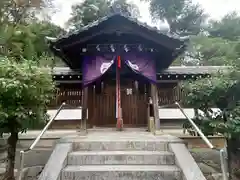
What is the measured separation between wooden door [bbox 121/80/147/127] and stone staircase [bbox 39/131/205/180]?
389cm

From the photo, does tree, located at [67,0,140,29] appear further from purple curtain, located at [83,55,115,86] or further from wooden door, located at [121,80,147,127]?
purple curtain, located at [83,55,115,86]

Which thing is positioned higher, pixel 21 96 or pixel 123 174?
pixel 21 96

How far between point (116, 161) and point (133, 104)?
15.7ft

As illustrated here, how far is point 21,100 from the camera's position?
5.18 m

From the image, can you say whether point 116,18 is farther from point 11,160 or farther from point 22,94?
point 11,160

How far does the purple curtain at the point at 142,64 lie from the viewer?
788 cm

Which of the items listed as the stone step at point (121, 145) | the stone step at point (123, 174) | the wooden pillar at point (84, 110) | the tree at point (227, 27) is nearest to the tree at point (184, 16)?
the tree at point (227, 27)

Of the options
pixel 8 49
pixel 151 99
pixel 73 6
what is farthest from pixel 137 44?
pixel 73 6

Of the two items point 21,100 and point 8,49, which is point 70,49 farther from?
point 8,49

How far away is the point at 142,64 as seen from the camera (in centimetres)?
799

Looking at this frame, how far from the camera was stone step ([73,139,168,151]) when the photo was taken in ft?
16.6

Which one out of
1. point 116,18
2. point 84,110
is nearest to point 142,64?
point 116,18

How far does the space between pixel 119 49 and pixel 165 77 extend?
276 cm

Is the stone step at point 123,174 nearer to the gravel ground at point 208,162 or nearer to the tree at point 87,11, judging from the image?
the gravel ground at point 208,162
